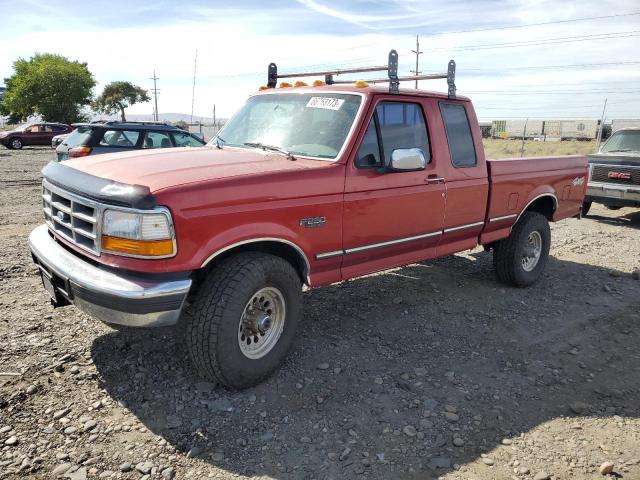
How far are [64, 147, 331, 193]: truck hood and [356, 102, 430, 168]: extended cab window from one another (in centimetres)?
48

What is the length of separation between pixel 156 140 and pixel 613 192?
31.5 ft

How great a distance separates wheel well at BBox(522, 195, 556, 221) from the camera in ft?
20.0

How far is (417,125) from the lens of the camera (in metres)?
4.61

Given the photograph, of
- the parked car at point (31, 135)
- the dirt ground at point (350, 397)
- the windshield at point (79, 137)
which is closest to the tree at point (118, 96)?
the parked car at point (31, 135)

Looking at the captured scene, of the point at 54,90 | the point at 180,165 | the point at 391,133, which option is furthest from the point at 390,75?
the point at 54,90

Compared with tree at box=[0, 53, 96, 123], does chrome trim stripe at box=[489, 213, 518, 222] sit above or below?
below

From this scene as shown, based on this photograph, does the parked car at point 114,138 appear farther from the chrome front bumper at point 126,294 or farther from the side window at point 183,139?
the chrome front bumper at point 126,294

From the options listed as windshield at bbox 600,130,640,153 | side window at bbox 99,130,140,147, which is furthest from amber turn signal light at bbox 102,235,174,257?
windshield at bbox 600,130,640,153

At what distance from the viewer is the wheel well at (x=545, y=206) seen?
20.0ft

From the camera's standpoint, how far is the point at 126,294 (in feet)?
9.43

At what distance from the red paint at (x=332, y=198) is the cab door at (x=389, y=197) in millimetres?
11

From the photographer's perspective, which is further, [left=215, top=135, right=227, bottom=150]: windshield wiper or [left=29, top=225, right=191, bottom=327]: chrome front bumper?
[left=215, top=135, right=227, bottom=150]: windshield wiper

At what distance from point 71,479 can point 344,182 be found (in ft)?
8.27

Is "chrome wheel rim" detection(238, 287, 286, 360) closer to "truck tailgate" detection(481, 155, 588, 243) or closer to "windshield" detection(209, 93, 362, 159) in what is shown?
Result: "windshield" detection(209, 93, 362, 159)
